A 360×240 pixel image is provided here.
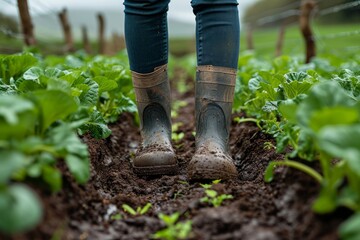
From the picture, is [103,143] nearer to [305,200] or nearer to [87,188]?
[87,188]

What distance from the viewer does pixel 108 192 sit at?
188 centimetres

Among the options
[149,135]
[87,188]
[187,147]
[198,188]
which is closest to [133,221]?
[87,188]

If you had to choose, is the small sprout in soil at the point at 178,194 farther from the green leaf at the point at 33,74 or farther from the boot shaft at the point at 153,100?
the green leaf at the point at 33,74

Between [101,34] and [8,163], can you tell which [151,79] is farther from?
[101,34]

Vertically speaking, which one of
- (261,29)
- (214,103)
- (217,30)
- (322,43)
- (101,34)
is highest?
(261,29)

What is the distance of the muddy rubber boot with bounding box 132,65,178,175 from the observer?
2.10m

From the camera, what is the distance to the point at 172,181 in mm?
1988

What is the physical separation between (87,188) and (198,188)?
456 mm

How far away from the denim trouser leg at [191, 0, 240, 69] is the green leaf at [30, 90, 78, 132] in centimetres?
82

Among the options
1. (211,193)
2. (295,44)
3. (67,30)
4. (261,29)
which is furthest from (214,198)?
(261,29)

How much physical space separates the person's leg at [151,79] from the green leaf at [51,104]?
29.2 inches

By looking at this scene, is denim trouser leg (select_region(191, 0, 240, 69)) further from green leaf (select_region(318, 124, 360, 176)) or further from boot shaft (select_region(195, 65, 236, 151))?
green leaf (select_region(318, 124, 360, 176))

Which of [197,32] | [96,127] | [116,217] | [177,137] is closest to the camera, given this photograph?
[116,217]

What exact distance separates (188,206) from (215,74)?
0.69 m
